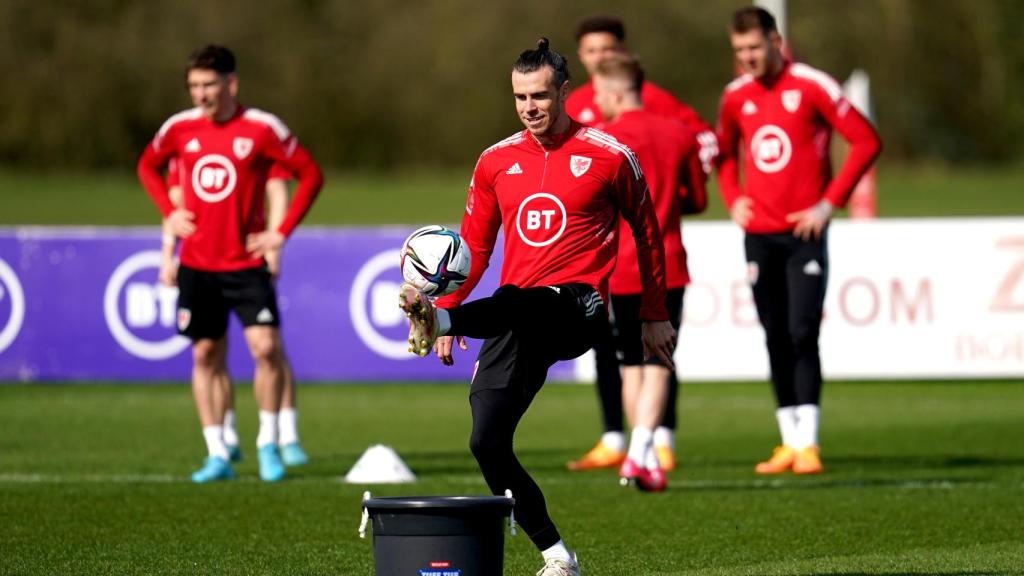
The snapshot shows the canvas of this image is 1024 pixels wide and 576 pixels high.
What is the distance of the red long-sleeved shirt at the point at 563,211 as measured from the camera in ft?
22.4

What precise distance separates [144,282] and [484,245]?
9.50 m

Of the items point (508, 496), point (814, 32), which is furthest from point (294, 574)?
point (814, 32)

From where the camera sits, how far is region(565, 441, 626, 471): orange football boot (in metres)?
11.0

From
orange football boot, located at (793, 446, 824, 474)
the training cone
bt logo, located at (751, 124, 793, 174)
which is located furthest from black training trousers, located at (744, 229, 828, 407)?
the training cone

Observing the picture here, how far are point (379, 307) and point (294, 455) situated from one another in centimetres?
505

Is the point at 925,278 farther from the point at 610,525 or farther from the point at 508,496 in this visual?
the point at 508,496

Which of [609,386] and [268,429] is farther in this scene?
[609,386]

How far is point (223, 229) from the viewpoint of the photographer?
10375 mm

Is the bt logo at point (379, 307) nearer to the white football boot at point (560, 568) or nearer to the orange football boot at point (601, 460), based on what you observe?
the orange football boot at point (601, 460)

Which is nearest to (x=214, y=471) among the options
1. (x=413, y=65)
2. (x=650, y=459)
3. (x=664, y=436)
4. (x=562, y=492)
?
(x=562, y=492)

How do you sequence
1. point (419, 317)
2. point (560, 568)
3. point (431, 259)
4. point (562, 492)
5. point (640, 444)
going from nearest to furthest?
point (419, 317) < point (431, 259) < point (560, 568) < point (640, 444) < point (562, 492)

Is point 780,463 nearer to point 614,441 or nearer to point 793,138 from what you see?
point 614,441

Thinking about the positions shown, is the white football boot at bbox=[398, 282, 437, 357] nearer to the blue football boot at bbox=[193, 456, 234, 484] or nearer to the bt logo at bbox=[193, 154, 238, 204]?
the blue football boot at bbox=[193, 456, 234, 484]

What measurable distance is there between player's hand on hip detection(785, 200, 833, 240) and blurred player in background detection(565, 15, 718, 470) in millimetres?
779
